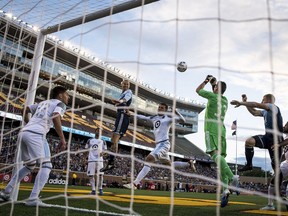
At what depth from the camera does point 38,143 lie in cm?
444

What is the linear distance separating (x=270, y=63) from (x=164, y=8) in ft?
6.31

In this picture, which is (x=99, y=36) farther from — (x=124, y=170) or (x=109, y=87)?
(x=109, y=87)

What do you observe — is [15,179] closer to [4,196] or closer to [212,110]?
[4,196]

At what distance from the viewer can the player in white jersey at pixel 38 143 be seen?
4430 millimetres

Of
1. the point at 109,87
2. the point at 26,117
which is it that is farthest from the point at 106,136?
the point at 26,117

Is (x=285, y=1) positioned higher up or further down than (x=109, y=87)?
further down

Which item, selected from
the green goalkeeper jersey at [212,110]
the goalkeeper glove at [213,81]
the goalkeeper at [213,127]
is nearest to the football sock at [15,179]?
the goalkeeper at [213,127]

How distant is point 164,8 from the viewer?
13.8 feet

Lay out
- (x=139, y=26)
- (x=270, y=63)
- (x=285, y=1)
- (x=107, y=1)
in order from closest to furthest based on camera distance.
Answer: (x=270, y=63) < (x=285, y=1) < (x=139, y=26) < (x=107, y=1)

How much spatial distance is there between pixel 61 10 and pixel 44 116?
208cm

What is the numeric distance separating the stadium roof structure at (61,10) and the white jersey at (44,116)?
146cm

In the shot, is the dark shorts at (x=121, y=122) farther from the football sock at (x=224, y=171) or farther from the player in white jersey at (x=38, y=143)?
the football sock at (x=224, y=171)

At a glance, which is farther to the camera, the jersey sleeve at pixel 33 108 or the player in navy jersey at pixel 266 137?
the player in navy jersey at pixel 266 137

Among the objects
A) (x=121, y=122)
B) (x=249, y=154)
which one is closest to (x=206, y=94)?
(x=249, y=154)
